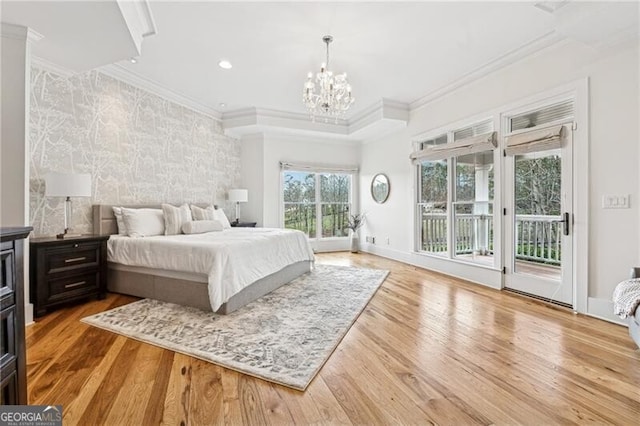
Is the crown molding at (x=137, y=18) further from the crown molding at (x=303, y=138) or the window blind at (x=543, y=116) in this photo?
the window blind at (x=543, y=116)

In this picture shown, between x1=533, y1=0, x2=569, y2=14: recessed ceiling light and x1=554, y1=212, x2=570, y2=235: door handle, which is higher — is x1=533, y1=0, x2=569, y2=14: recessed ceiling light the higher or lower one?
the higher one

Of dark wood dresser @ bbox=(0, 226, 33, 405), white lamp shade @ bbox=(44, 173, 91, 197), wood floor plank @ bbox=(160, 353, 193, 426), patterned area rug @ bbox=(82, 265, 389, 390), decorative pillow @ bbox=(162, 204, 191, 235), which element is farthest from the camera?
decorative pillow @ bbox=(162, 204, 191, 235)

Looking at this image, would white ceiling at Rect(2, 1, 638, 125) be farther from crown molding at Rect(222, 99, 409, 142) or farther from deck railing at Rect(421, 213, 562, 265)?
deck railing at Rect(421, 213, 562, 265)

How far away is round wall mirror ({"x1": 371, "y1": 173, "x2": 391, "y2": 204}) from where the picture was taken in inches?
249

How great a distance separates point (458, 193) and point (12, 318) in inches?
Answer: 196

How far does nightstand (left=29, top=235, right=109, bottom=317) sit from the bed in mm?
169

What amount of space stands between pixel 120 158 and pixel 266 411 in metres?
3.99

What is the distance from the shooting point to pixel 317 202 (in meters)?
7.05

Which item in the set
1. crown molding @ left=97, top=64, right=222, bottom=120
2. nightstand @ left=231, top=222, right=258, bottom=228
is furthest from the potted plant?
crown molding @ left=97, top=64, right=222, bottom=120

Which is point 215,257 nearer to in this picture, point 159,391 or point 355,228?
point 159,391

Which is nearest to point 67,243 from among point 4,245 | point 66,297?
point 66,297

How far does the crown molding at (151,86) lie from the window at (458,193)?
398cm

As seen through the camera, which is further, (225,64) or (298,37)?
(225,64)

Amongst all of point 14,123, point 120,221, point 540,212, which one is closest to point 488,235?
point 540,212
